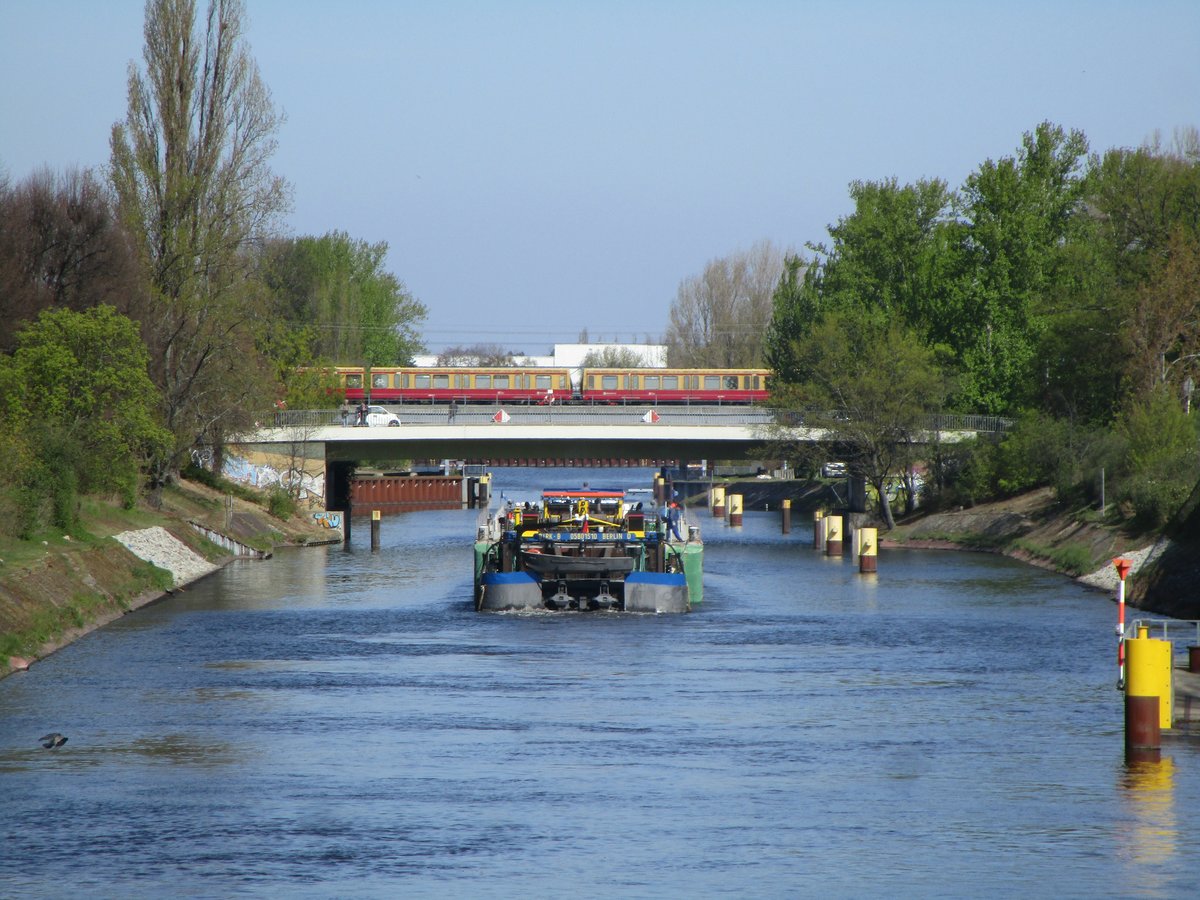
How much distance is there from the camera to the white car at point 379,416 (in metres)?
96.2

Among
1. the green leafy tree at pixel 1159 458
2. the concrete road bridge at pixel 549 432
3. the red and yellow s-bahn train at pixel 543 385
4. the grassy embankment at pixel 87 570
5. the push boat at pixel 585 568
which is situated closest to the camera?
the grassy embankment at pixel 87 570

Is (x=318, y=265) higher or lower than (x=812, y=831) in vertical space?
higher

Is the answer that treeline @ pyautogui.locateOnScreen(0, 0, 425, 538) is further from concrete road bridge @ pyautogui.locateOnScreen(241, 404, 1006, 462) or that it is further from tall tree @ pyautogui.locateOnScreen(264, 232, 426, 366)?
tall tree @ pyautogui.locateOnScreen(264, 232, 426, 366)

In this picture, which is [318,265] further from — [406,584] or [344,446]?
[406,584]

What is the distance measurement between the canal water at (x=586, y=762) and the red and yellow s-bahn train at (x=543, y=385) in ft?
209

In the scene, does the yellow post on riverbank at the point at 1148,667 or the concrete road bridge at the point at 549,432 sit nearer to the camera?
the yellow post on riverbank at the point at 1148,667

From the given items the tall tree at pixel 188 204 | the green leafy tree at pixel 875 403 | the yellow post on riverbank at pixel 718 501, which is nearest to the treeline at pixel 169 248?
the tall tree at pixel 188 204

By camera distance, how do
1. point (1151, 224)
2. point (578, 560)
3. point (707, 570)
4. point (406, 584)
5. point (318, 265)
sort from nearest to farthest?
point (578, 560)
point (406, 584)
point (707, 570)
point (1151, 224)
point (318, 265)

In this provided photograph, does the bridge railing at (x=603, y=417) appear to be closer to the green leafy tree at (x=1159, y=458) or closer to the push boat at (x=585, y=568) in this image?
the green leafy tree at (x=1159, y=458)

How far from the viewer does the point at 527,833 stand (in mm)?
25875

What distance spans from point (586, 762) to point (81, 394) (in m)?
38.8

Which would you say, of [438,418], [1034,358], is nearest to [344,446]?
[438,418]

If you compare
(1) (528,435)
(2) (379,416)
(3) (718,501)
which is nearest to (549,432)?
(1) (528,435)

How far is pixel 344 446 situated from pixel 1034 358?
125 ft
